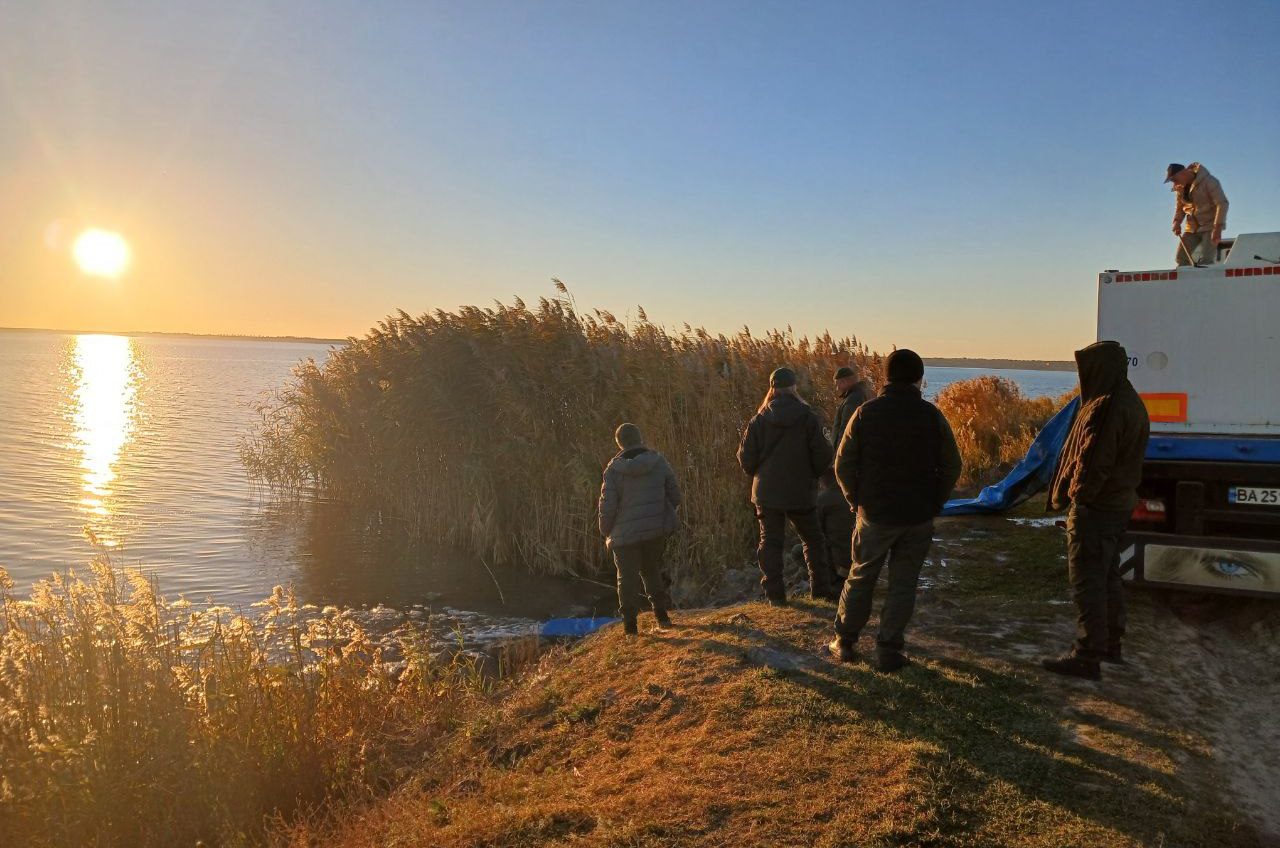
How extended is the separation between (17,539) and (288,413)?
604 cm

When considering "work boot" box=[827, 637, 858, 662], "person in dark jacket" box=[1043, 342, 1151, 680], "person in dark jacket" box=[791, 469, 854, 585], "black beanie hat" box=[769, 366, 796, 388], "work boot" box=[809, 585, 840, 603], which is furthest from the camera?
"person in dark jacket" box=[791, 469, 854, 585]

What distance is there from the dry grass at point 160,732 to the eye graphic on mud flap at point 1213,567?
5658 mm

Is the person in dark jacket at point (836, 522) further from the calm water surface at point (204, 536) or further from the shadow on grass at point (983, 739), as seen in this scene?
the calm water surface at point (204, 536)

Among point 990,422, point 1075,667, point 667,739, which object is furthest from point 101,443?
point 1075,667

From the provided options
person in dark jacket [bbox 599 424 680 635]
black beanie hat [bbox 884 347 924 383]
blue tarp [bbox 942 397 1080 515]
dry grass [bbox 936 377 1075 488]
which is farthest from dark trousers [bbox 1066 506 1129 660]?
dry grass [bbox 936 377 1075 488]

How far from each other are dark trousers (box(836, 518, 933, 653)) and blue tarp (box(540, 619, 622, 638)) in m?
4.01

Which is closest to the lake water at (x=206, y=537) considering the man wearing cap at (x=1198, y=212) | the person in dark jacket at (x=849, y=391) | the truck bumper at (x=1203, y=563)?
the person in dark jacket at (x=849, y=391)

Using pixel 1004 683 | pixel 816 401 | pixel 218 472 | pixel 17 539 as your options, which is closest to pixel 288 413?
pixel 218 472

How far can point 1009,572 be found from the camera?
8.34m

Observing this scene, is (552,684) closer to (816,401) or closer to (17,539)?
(816,401)

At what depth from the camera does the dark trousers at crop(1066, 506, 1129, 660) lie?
5.43 meters

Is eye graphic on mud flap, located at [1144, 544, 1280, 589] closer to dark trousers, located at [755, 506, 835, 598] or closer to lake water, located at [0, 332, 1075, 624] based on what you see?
dark trousers, located at [755, 506, 835, 598]

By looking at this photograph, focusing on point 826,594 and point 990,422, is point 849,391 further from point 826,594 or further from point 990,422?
point 990,422

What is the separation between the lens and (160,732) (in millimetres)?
5348
